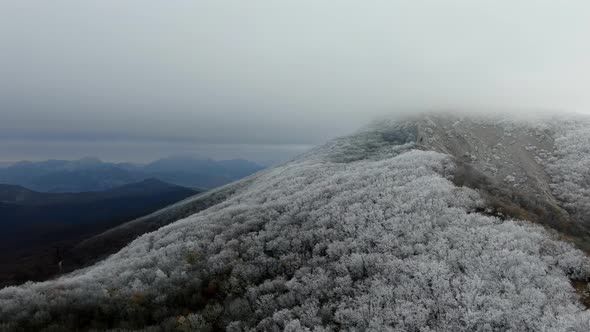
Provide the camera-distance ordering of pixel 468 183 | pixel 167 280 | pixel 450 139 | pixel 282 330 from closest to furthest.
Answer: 1. pixel 282 330
2. pixel 167 280
3. pixel 468 183
4. pixel 450 139

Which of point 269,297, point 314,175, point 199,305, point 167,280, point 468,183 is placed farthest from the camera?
point 314,175

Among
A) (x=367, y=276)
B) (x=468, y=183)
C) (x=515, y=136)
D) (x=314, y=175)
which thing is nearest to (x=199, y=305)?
(x=367, y=276)

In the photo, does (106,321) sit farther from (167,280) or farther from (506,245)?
(506,245)

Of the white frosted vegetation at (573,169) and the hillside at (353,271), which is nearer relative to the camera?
the hillside at (353,271)

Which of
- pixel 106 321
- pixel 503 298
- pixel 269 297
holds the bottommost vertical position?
pixel 106 321

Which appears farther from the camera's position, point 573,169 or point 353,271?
point 573,169

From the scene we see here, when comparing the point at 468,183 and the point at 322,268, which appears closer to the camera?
the point at 322,268

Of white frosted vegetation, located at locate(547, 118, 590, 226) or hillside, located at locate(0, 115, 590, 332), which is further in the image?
white frosted vegetation, located at locate(547, 118, 590, 226)

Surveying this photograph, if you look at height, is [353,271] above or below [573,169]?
above
